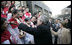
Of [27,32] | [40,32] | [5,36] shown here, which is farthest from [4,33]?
[40,32]

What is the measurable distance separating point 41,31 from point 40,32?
28 millimetres

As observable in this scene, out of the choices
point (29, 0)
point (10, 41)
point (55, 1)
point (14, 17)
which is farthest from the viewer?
point (29, 0)

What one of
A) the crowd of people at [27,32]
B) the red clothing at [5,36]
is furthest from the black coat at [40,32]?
the red clothing at [5,36]

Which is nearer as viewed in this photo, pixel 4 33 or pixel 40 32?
pixel 4 33

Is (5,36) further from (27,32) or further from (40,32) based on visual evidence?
(40,32)

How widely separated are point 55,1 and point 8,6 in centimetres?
120

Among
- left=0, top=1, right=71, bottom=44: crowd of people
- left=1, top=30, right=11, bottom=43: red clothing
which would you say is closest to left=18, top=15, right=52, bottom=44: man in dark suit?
left=0, top=1, right=71, bottom=44: crowd of people

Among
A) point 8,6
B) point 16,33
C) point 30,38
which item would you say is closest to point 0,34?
point 16,33

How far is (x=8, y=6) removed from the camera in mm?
3139

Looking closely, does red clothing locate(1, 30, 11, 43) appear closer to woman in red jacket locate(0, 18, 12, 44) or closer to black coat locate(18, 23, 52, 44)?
woman in red jacket locate(0, 18, 12, 44)

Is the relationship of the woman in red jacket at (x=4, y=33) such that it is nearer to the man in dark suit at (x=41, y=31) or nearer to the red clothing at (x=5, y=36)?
the red clothing at (x=5, y=36)

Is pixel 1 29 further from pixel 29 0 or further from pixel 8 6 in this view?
pixel 29 0

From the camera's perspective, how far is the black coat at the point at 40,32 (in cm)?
271

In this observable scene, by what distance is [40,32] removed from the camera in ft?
8.90
